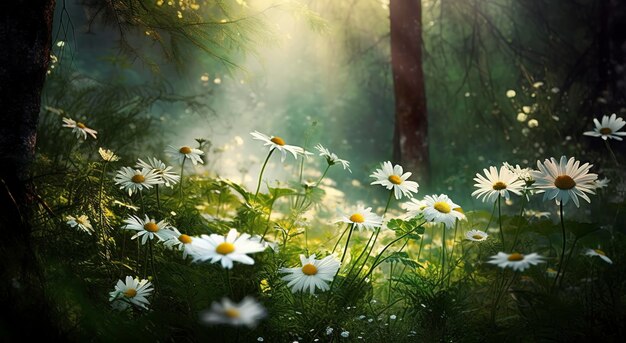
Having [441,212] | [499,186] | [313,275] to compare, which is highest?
[499,186]

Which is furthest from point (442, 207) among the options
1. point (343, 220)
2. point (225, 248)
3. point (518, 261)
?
point (225, 248)

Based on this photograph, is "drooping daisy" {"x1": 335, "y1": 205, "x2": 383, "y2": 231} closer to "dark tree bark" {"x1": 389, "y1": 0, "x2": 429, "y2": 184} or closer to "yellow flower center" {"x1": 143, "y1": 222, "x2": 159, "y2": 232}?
"yellow flower center" {"x1": 143, "y1": 222, "x2": 159, "y2": 232}

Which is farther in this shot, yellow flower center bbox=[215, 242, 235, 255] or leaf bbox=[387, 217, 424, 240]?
leaf bbox=[387, 217, 424, 240]

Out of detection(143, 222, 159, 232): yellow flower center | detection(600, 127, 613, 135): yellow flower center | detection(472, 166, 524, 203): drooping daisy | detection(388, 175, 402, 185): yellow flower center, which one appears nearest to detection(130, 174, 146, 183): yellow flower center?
detection(143, 222, 159, 232): yellow flower center

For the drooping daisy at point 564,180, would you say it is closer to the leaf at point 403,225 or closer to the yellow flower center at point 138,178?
the leaf at point 403,225

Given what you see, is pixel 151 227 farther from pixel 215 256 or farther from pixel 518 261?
pixel 518 261

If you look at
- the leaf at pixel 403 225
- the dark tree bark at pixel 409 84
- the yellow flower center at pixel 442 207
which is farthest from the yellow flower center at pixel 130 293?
the dark tree bark at pixel 409 84
